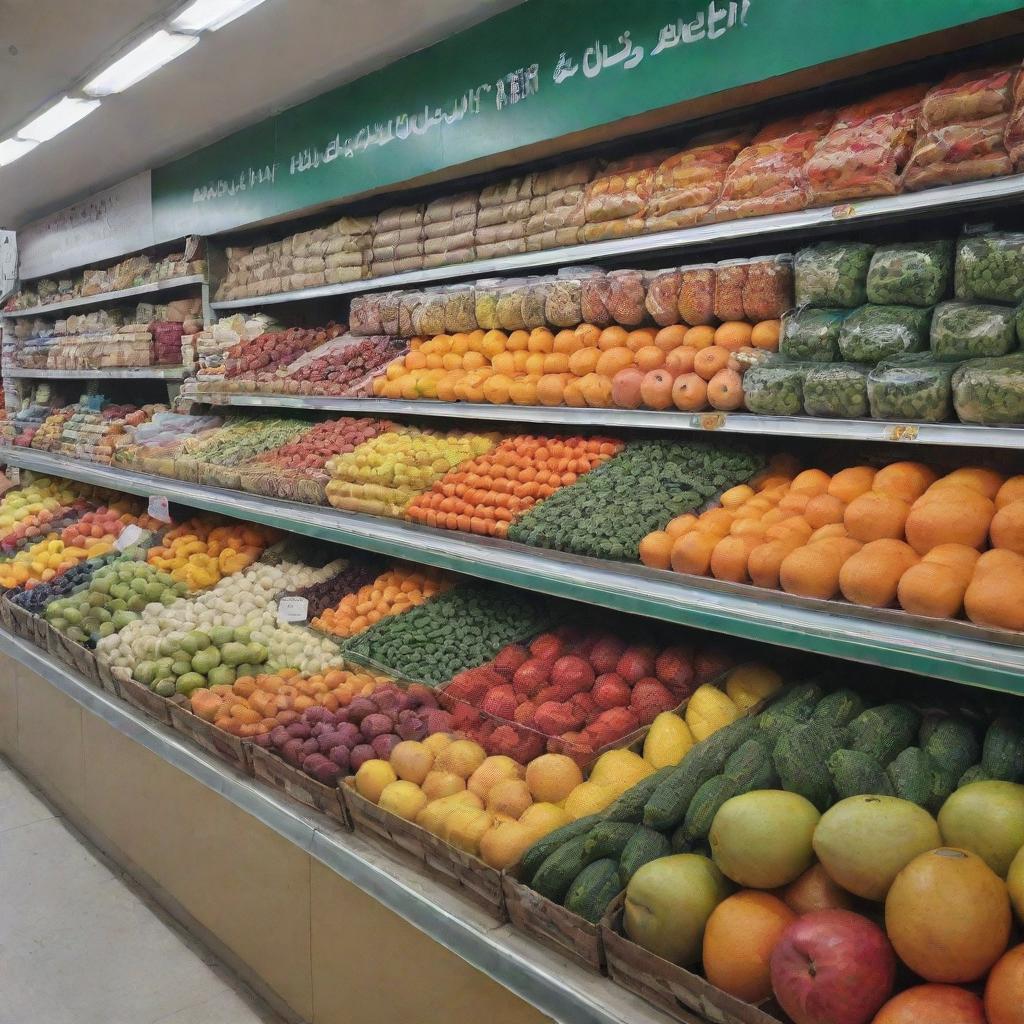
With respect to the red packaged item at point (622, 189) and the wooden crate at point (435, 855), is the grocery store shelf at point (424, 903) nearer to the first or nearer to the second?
the wooden crate at point (435, 855)

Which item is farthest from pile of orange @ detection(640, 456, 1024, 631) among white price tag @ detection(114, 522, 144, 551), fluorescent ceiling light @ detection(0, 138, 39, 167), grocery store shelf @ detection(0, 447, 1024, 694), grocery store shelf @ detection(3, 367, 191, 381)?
fluorescent ceiling light @ detection(0, 138, 39, 167)

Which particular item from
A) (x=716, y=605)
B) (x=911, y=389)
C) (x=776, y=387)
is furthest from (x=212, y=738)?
(x=911, y=389)

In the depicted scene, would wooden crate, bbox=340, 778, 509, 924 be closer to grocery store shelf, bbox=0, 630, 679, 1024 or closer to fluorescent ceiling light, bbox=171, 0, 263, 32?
grocery store shelf, bbox=0, 630, 679, 1024

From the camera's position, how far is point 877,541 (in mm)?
2061

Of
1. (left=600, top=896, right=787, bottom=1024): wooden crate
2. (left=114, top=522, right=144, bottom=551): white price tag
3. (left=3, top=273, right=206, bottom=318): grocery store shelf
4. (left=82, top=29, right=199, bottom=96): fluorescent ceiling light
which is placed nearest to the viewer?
(left=600, top=896, right=787, bottom=1024): wooden crate

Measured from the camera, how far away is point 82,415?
21.0 ft

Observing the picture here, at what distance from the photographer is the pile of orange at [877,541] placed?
5.98ft

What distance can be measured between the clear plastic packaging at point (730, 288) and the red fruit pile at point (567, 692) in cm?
102

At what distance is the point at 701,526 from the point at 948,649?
799 mm

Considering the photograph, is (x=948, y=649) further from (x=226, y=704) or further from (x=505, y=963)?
(x=226, y=704)

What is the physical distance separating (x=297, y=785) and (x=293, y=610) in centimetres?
129

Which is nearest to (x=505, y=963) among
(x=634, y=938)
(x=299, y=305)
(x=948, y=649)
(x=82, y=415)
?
(x=634, y=938)

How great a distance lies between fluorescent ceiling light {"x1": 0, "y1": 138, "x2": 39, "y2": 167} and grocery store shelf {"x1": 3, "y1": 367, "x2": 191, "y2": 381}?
4.39ft

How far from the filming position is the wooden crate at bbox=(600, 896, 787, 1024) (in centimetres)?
147
